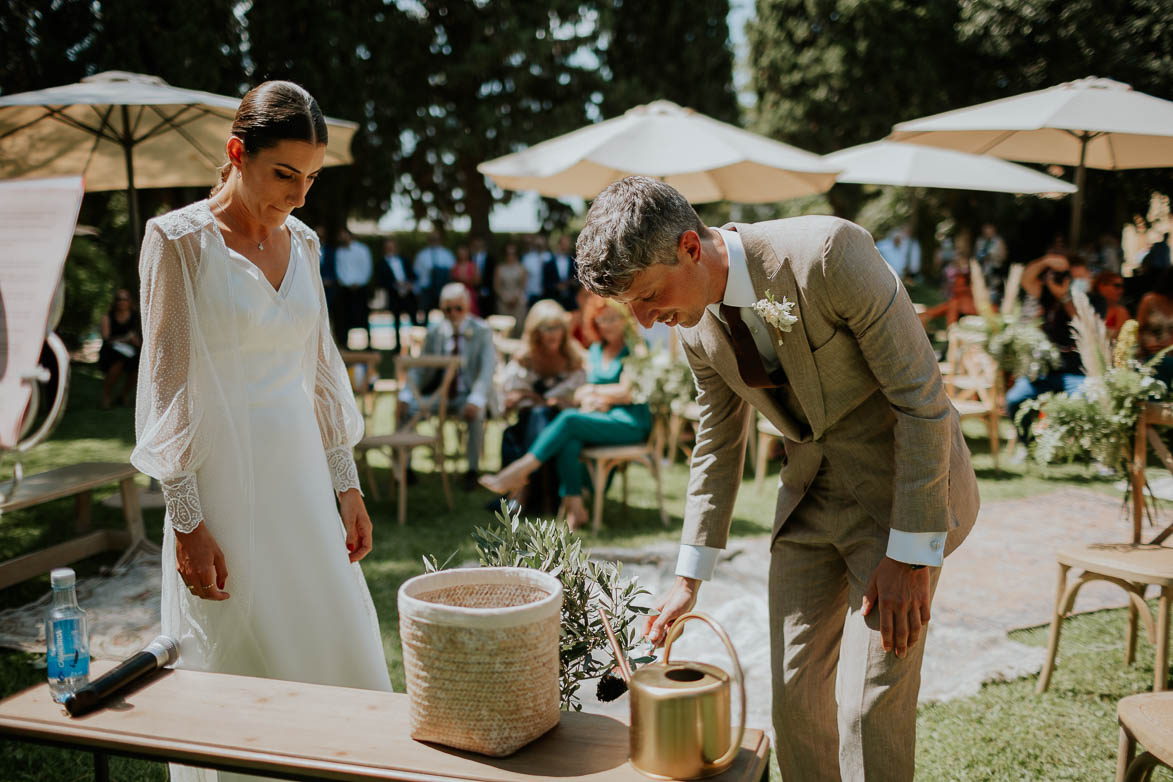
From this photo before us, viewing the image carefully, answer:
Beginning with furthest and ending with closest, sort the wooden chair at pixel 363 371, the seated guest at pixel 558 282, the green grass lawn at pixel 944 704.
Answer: the seated guest at pixel 558 282
the wooden chair at pixel 363 371
the green grass lawn at pixel 944 704

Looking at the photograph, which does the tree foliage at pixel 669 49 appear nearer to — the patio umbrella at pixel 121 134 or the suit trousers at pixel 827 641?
the patio umbrella at pixel 121 134

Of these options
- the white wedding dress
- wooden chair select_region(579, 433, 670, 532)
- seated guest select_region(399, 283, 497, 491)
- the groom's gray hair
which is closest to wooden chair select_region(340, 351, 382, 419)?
seated guest select_region(399, 283, 497, 491)

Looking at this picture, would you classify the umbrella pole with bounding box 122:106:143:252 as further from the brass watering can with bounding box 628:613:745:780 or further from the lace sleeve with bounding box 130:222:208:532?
the brass watering can with bounding box 628:613:745:780

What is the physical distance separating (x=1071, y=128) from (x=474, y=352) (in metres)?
5.10

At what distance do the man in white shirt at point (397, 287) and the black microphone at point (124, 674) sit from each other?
14353mm

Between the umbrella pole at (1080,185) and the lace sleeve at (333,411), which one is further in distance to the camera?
the umbrella pole at (1080,185)

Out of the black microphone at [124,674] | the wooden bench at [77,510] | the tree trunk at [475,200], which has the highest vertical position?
the tree trunk at [475,200]

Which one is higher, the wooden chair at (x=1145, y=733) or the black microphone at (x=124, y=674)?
the black microphone at (x=124, y=674)

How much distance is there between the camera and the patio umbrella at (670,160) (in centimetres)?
778

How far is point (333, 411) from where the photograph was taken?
2.77m

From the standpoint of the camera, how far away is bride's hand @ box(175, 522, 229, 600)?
233 cm

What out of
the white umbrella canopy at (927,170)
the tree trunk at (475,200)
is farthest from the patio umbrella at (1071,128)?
the tree trunk at (475,200)

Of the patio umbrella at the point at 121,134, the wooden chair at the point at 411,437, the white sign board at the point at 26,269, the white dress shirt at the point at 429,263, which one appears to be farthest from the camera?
the white dress shirt at the point at 429,263

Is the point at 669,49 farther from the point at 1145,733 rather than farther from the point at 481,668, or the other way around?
the point at 481,668
